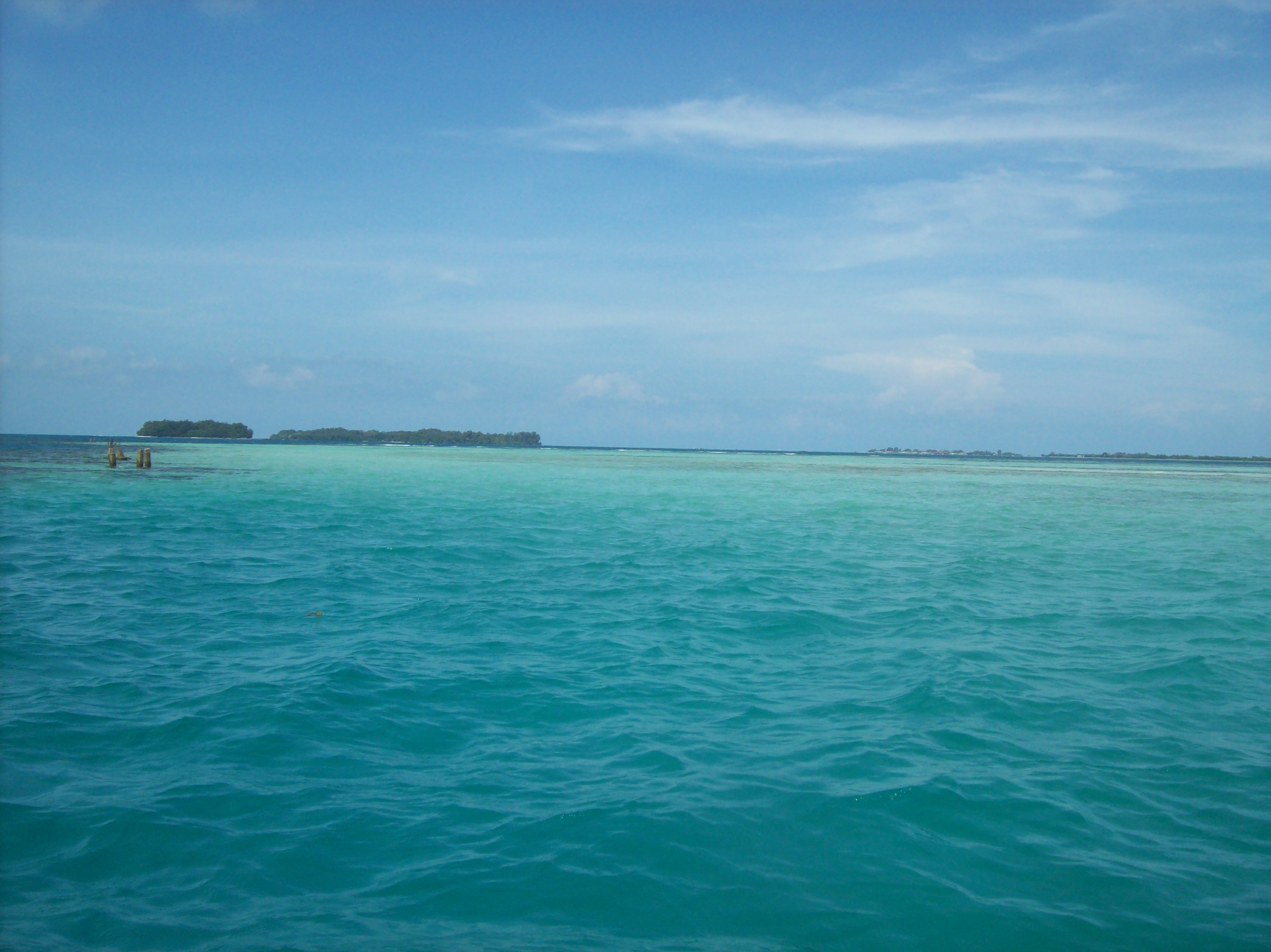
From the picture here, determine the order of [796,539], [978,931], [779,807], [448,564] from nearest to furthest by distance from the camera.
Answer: [978,931], [779,807], [448,564], [796,539]

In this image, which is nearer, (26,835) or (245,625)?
(26,835)

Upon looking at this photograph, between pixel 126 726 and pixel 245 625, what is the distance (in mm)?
4624

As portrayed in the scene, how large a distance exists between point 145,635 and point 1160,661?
15874 mm

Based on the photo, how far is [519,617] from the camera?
1417 centimetres

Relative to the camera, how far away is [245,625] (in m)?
13.1

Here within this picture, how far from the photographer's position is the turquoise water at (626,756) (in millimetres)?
5652

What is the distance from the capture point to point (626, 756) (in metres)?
8.13

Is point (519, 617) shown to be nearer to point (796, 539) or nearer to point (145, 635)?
point (145, 635)

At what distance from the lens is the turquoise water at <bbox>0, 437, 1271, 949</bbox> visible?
5652 millimetres

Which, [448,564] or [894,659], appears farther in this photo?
[448,564]

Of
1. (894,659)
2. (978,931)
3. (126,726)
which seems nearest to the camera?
(978,931)

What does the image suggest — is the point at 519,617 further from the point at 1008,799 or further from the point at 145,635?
the point at 1008,799

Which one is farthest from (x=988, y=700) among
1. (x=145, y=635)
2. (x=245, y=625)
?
(x=145, y=635)

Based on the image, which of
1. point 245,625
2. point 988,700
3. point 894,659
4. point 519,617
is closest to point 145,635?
point 245,625
